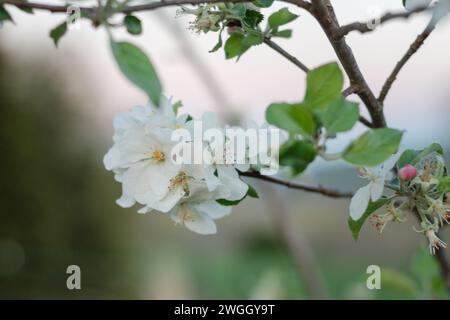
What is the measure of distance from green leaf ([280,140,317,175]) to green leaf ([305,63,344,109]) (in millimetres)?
58

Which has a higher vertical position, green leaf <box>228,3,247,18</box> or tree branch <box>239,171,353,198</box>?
green leaf <box>228,3,247,18</box>

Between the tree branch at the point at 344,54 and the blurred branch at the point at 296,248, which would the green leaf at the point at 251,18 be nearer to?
the tree branch at the point at 344,54

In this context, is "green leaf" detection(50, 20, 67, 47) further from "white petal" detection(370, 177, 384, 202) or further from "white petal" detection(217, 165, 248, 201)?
"white petal" detection(370, 177, 384, 202)

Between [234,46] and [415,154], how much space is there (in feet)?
0.70

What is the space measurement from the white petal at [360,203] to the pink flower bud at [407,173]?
3cm

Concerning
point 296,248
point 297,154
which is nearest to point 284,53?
point 297,154

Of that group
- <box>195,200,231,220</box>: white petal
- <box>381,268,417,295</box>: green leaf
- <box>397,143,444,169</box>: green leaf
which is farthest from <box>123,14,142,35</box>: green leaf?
<box>381,268,417,295</box>: green leaf

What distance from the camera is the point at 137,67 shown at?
0.44 meters

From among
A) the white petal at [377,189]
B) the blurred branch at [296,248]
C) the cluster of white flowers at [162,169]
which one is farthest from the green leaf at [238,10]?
the blurred branch at [296,248]

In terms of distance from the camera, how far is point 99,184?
17.0ft

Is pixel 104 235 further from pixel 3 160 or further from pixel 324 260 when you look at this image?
pixel 324 260

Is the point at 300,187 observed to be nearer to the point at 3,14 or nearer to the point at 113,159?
the point at 113,159

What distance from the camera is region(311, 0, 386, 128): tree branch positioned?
1.98ft
